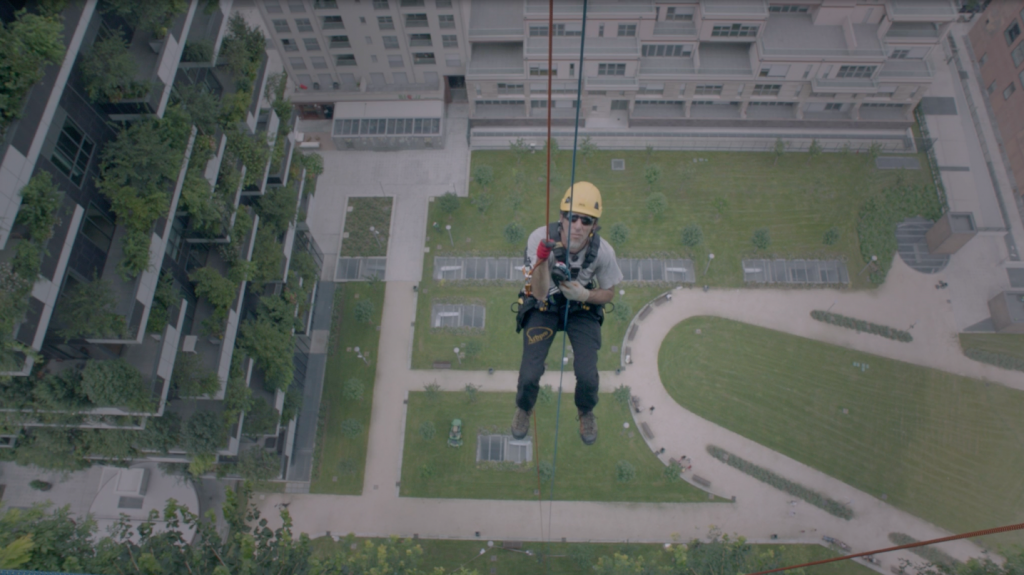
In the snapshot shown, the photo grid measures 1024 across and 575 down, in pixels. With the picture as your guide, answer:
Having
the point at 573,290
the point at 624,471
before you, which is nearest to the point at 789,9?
the point at 624,471

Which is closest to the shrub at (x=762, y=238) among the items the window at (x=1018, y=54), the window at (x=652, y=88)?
the window at (x=652, y=88)

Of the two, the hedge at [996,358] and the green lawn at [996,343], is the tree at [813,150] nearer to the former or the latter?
the green lawn at [996,343]

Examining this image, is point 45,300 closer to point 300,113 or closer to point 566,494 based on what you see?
point 566,494

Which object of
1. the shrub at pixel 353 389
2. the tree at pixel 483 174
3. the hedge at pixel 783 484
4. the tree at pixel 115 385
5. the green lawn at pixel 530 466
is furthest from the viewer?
the tree at pixel 483 174

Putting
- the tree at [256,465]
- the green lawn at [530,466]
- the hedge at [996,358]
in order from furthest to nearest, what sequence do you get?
the hedge at [996,358] < the green lawn at [530,466] < the tree at [256,465]

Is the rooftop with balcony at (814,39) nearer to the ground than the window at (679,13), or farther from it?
nearer to the ground

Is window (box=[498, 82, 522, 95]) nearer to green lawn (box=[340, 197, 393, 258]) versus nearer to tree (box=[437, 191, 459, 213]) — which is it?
tree (box=[437, 191, 459, 213])

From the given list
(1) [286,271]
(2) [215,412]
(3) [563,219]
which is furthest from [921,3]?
(2) [215,412]
